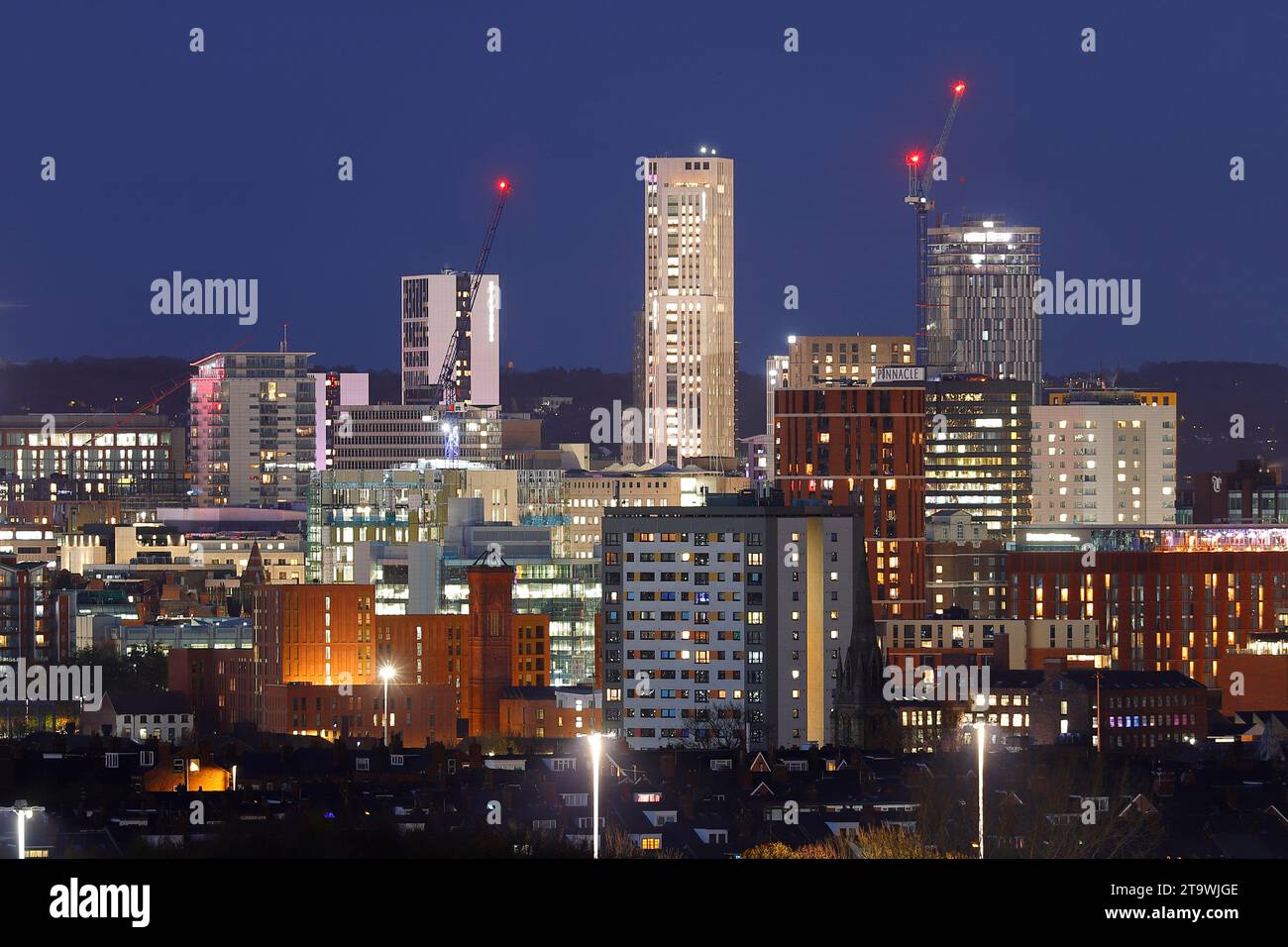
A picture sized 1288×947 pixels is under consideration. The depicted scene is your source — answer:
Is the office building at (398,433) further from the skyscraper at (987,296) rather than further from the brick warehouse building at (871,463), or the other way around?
the brick warehouse building at (871,463)

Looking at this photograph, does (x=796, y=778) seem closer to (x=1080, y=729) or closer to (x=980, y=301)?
(x=1080, y=729)

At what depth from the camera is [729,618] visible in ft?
259

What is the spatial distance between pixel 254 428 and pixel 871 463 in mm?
84798

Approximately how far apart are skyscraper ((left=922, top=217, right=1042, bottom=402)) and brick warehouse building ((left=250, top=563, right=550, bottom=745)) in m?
106

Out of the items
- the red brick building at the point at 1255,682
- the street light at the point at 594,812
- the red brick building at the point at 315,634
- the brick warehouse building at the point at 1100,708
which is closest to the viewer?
the street light at the point at 594,812

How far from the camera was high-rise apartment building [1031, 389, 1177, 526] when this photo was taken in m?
155

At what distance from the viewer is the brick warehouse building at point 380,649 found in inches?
3359

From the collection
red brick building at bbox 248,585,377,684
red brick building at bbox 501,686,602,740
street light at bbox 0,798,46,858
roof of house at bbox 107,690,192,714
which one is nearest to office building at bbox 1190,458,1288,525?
red brick building at bbox 248,585,377,684

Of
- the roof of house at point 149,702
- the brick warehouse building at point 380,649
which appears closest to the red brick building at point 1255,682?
the brick warehouse building at point 380,649

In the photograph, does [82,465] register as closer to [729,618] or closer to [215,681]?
[215,681]

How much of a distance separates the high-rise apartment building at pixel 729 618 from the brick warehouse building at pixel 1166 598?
30554mm

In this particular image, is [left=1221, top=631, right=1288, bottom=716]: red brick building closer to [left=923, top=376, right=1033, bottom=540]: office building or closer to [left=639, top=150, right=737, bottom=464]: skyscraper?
[left=923, top=376, right=1033, bottom=540]: office building

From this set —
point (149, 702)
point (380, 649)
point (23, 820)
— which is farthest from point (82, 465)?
point (23, 820)
